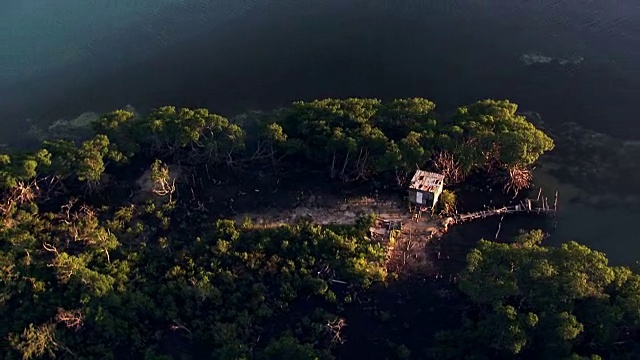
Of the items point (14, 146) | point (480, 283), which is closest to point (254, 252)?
point (480, 283)

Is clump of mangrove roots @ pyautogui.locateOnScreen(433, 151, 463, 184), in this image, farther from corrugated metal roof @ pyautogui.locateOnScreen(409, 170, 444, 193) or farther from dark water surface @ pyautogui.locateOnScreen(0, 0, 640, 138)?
dark water surface @ pyautogui.locateOnScreen(0, 0, 640, 138)

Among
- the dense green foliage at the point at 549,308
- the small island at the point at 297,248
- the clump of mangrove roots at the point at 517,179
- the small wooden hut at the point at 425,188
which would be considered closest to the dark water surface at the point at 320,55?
the small island at the point at 297,248

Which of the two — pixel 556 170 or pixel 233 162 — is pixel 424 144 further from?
pixel 233 162

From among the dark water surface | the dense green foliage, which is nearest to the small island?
the dense green foliage

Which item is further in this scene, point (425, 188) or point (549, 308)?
point (425, 188)

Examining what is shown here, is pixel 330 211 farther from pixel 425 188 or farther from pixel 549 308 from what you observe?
pixel 549 308

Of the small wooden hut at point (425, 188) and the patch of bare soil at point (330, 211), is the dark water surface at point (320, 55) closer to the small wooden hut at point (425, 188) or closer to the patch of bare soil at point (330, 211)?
the small wooden hut at point (425, 188)

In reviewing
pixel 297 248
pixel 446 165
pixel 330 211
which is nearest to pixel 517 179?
pixel 446 165
